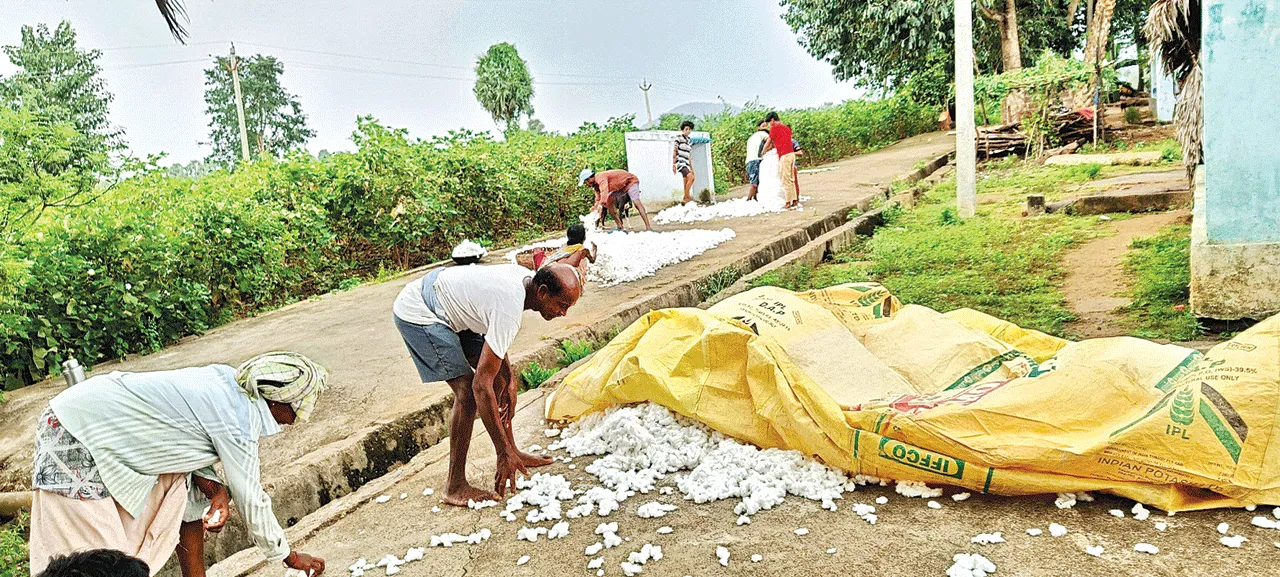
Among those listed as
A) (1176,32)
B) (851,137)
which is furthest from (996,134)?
(1176,32)

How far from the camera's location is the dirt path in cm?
529

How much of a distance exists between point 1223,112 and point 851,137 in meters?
19.1

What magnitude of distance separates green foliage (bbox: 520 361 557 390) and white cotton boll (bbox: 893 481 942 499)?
2.73 meters

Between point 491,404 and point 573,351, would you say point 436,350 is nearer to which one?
point 491,404

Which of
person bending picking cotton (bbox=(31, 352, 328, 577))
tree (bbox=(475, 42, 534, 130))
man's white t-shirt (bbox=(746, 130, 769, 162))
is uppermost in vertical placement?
tree (bbox=(475, 42, 534, 130))

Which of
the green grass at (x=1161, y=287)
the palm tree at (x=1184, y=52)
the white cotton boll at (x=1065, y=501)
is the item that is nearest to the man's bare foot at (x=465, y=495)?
the white cotton boll at (x=1065, y=501)

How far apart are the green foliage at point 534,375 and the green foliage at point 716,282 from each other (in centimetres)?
233

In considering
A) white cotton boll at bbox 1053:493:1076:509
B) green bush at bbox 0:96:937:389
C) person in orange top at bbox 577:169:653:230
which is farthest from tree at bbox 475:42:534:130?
white cotton boll at bbox 1053:493:1076:509

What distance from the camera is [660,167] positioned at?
1515cm

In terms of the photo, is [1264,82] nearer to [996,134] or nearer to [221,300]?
[221,300]

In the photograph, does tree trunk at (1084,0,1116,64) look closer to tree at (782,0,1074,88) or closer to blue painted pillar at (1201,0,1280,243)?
tree at (782,0,1074,88)

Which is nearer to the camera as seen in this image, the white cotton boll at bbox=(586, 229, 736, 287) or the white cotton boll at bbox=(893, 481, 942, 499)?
the white cotton boll at bbox=(893, 481, 942, 499)

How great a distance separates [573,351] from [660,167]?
961cm

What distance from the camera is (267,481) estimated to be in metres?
3.98
